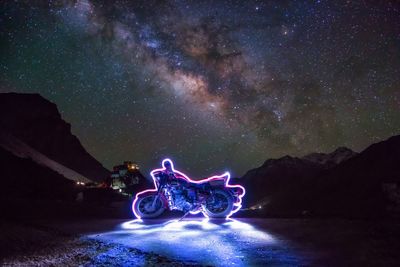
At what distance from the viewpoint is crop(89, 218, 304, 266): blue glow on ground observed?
23.1ft

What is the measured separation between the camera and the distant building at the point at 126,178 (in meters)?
47.4

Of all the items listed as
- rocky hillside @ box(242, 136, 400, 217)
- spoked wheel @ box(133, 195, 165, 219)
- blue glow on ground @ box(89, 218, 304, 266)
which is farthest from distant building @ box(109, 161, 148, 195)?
blue glow on ground @ box(89, 218, 304, 266)

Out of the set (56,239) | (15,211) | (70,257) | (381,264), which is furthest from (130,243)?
(15,211)

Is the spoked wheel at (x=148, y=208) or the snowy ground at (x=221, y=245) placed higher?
the spoked wheel at (x=148, y=208)

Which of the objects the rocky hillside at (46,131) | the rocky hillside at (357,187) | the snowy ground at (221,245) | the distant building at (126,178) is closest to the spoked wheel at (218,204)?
the snowy ground at (221,245)

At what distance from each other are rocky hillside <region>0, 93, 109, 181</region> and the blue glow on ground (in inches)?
4365

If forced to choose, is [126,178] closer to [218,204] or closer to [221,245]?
[218,204]

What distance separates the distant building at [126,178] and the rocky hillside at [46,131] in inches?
2684

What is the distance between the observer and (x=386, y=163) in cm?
8844

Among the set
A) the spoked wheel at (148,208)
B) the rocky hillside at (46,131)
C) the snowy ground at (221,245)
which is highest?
the rocky hillside at (46,131)

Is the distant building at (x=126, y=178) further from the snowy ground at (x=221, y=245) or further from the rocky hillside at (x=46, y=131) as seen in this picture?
the rocky hillside at (x=46, y=131)

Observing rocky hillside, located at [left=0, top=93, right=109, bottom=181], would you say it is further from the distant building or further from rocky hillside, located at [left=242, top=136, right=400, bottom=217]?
the distant building

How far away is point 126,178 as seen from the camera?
1955 inches

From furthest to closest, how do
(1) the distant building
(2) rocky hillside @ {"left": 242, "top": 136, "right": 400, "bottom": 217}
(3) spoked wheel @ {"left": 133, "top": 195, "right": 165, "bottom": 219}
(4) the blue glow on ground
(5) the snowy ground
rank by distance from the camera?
1. (2) rocky hillside @ {"left": 242, "top": 136, "right": 400, "bottom": 217}
2. (1) the distant building
3. (3) spoked wheel @ {"left": 133, "top": 195, "right": 165, "bottom": 219}
4. (4) the blue glow on ground
5. (5) the snowy ground
